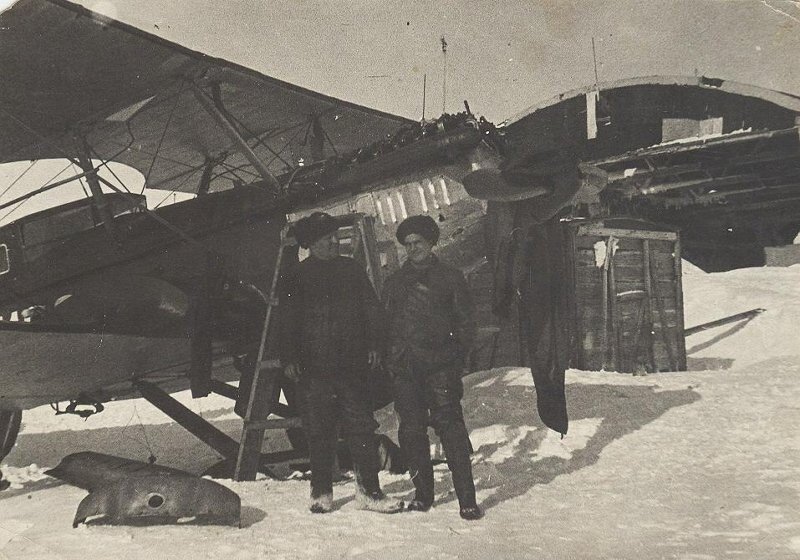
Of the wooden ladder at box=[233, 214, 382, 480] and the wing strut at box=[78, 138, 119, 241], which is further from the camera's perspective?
the wing strut at box=[78, 138, 119, 241]

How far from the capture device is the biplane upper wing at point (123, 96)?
5508 millimetres

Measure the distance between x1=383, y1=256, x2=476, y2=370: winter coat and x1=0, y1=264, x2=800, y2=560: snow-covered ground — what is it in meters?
0.96

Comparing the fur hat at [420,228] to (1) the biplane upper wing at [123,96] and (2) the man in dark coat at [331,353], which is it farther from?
(1) the biplane upper wing at [123,96]

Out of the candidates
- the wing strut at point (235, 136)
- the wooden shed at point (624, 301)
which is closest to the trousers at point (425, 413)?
the wing strut at point (235, 136)

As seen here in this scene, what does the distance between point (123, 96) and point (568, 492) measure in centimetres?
541

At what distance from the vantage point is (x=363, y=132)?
1006 cm

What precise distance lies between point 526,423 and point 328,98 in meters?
4.73

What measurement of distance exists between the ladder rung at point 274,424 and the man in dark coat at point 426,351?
123cm

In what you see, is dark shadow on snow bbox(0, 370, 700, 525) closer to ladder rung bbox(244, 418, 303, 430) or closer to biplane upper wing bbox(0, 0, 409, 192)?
ladder rung bbox(244, 418, 303, 430)

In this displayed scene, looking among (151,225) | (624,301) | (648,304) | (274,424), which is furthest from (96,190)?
(648,304)

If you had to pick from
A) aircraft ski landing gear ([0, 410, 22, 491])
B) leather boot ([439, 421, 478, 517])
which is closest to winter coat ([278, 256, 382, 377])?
leather boot ([439, 421, 478, 517])

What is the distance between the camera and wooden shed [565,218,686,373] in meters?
10.5

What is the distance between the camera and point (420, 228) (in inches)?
169

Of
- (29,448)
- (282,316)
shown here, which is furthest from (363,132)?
(29,448)
